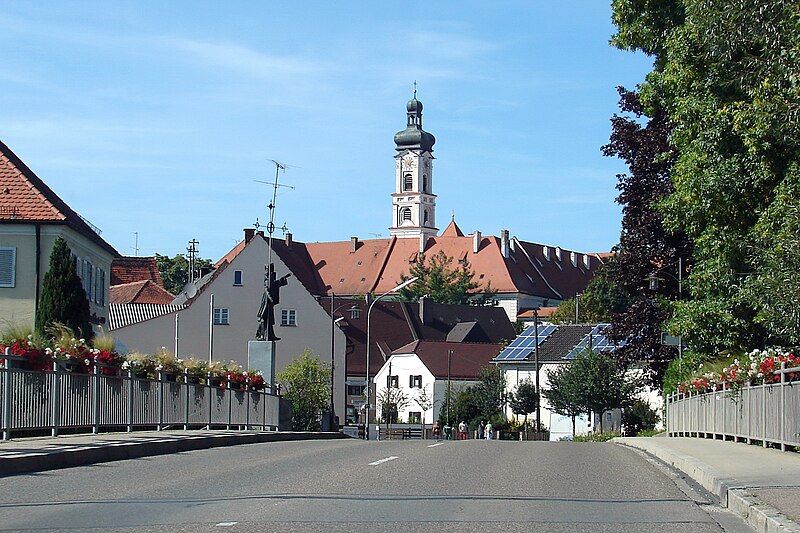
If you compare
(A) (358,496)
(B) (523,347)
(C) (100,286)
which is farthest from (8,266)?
(B) (523,347)

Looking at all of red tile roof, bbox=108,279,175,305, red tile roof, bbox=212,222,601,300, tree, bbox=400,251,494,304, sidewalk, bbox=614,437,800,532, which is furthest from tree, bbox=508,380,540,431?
red tile roof, bbox=212,222,601,300

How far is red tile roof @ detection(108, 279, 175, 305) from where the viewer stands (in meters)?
96.8

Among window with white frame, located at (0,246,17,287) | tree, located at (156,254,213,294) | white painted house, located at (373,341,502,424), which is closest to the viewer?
window with white frame, located at (0,246,17,287)

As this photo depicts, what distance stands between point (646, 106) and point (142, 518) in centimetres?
2379

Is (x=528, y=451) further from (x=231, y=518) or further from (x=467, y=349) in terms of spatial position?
(x=467, y=349)

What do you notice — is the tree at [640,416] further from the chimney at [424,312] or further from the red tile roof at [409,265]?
the red tile roof at [409,265]

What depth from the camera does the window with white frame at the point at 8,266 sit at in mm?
43219

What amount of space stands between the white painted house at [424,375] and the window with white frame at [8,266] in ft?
203

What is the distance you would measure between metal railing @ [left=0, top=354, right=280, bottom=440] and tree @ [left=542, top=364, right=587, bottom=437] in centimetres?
3607

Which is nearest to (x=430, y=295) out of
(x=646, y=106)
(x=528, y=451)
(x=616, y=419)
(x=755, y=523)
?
(x=616, y=419)

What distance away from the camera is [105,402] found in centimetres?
2250

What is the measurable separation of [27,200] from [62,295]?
6.79 meters

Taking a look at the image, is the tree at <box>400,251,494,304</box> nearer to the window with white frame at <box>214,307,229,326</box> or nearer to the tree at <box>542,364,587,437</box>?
the window with white frame at <box>214,307,229,326</box>

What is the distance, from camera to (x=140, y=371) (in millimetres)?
25266
